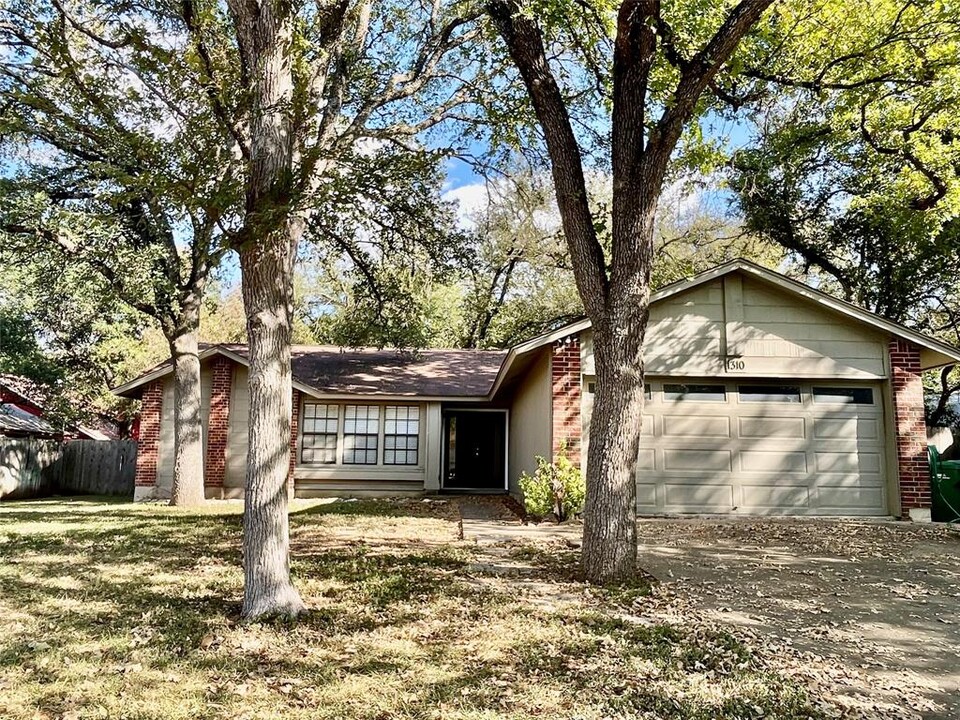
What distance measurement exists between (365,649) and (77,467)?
17.4 meters

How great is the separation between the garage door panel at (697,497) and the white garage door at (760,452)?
16 mm

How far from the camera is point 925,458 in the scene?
10.6 m

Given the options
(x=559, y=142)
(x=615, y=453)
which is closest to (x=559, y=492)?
(x=615, y=453)

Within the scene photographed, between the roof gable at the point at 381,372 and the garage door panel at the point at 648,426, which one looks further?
the roof gable at the point at 381,372

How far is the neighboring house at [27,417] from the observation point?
20109 mm

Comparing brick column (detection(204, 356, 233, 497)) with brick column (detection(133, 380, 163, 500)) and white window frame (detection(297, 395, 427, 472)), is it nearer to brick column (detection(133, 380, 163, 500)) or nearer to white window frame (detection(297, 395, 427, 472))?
brick column (detection(133, 380, 163, 500))

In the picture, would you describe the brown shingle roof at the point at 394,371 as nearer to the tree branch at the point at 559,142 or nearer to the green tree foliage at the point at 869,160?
the green tree foliage at the point at 869,160

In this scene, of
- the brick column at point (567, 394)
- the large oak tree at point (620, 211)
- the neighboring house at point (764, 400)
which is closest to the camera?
the large oak tree at point (620, 211)

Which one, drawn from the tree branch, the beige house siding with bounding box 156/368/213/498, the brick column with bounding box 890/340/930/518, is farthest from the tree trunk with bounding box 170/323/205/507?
the brick column with bounding box 890/340/930/518

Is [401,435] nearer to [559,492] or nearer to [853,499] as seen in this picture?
[559,492]

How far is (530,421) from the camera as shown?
44.0 feet

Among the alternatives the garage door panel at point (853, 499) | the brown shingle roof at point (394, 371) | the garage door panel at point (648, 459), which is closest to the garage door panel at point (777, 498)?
the garage door panel at point (853, 499)

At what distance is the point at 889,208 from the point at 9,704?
17.3 meters

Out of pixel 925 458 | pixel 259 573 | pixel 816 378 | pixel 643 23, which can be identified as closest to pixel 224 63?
pixel 643 23
